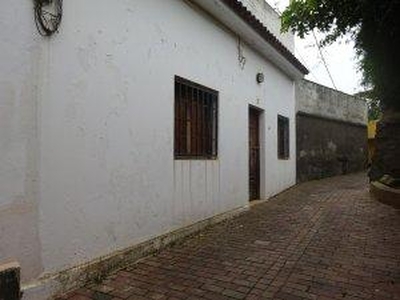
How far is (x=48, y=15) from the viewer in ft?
13.1

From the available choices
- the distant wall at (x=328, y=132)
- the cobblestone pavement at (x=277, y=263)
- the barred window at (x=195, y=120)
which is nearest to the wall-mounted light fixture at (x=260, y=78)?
the barred window at (x=195, y=120)

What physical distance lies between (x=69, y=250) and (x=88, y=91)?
157 centimetres

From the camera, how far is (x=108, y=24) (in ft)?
15.8

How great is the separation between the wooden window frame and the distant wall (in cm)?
127

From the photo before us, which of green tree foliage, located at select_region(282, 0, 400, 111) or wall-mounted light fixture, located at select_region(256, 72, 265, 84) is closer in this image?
green tree foliage, located at select_region(282, 0, 400, 111)

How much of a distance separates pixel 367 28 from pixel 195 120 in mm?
4830

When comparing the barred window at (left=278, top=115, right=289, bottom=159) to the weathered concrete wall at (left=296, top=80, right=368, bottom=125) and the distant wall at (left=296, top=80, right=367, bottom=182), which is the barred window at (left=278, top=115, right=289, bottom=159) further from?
the weathered concrete wall at (left=296, top=80, right=368, bottom=125)

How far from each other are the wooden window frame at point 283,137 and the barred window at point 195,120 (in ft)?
15.8

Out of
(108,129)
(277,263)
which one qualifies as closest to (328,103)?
(277,263)

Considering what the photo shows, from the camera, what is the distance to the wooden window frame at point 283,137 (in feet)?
→ 39.9

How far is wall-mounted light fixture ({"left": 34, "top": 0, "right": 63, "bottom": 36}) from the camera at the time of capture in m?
3.89

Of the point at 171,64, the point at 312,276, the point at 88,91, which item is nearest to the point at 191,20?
the point at 171,64

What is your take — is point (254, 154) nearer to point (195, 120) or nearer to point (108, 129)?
point (195, 120)

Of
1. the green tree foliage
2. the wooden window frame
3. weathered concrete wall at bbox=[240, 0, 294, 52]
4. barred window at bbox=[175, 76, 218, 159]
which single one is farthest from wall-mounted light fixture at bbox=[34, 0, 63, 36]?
the wooden window frame
